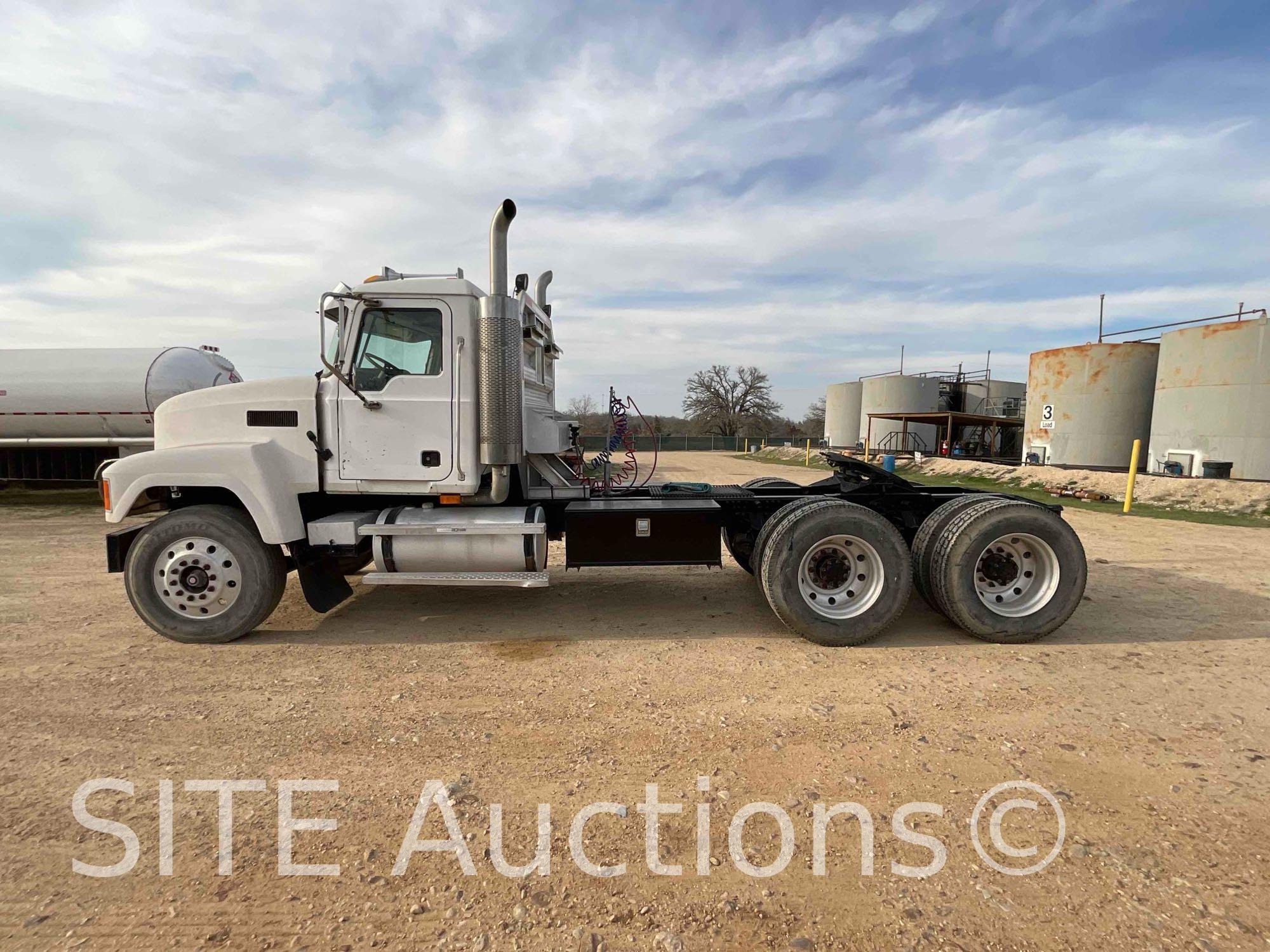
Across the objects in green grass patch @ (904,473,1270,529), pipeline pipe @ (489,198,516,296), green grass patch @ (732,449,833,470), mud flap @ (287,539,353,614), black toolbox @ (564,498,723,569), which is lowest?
green grass patch @ (732,449,833,470)

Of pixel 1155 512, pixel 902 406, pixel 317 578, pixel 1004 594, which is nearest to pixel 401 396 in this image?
pixel 317 578

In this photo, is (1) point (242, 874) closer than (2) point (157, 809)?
Yes

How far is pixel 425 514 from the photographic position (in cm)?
521

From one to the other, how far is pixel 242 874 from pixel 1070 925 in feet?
9.94

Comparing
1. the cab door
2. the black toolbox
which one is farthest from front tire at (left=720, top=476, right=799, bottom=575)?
the cab door

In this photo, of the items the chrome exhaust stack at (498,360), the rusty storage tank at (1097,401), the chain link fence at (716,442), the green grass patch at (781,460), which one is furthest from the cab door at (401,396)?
the chain link fence at (716,442)

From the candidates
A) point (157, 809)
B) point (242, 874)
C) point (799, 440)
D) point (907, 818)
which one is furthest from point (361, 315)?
point (799, 440)

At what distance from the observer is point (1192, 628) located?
208 inches

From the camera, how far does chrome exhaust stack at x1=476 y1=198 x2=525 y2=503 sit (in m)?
4.94

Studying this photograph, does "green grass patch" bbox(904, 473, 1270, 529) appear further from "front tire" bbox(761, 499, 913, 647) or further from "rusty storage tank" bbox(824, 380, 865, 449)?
"rusty storage tank" bbox(824, 380, 865, 449)

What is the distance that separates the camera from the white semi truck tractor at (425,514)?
4891mm

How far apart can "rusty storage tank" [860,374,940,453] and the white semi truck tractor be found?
99.4 ft

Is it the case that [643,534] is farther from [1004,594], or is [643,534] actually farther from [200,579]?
[200,579]

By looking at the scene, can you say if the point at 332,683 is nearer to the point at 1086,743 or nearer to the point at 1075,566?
the point at 1086,743
